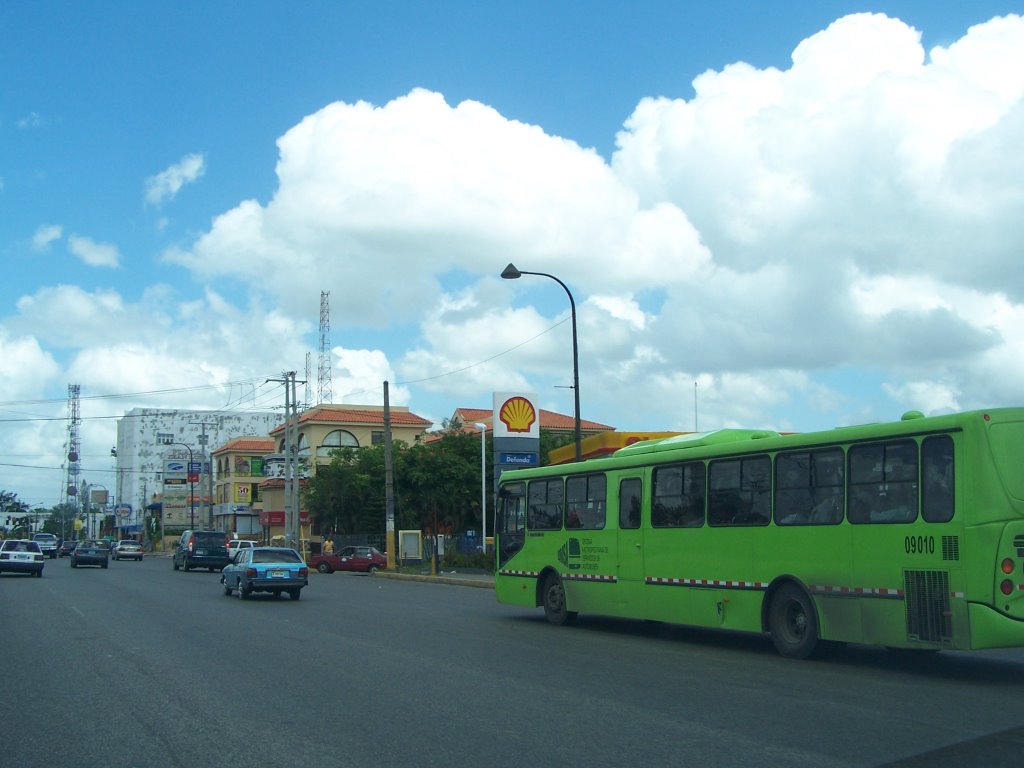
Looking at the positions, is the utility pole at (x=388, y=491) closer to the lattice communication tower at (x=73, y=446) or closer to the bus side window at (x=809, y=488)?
the bus side window at (x=809, y=488)

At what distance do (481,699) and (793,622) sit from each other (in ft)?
17.8

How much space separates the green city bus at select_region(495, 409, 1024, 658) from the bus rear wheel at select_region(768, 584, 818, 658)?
19 mm

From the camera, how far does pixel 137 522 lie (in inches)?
6132

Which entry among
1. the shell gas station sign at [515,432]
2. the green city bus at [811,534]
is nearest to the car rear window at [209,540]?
the shell gas station sign at [515,432]

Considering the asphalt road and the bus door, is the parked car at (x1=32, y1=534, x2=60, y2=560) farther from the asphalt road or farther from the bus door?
the bus door

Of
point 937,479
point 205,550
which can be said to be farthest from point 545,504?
point 205,550

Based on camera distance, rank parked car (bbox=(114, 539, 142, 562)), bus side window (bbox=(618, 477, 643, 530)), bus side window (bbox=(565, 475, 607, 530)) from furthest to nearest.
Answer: parked car (bbox=(114, 539, 142, 562))
bus side window (bbox=(565, 475, 607, 530))
bus side window (bbox=(618, 477, 643, 530))

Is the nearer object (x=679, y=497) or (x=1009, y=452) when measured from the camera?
(x=1009, y=452)

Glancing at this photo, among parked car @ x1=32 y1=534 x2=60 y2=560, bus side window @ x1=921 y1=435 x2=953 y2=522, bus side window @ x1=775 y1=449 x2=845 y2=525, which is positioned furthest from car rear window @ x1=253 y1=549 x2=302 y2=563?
parked car @ x1=32 y1=534 x2=60 y2=560

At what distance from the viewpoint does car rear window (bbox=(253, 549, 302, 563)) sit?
91.4ft

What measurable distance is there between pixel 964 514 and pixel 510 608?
45.6 ft

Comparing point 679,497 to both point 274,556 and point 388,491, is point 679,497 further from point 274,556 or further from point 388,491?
point 388,491

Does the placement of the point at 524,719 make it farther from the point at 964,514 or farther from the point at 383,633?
the point at 383,633

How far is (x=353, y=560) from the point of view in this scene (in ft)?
155
